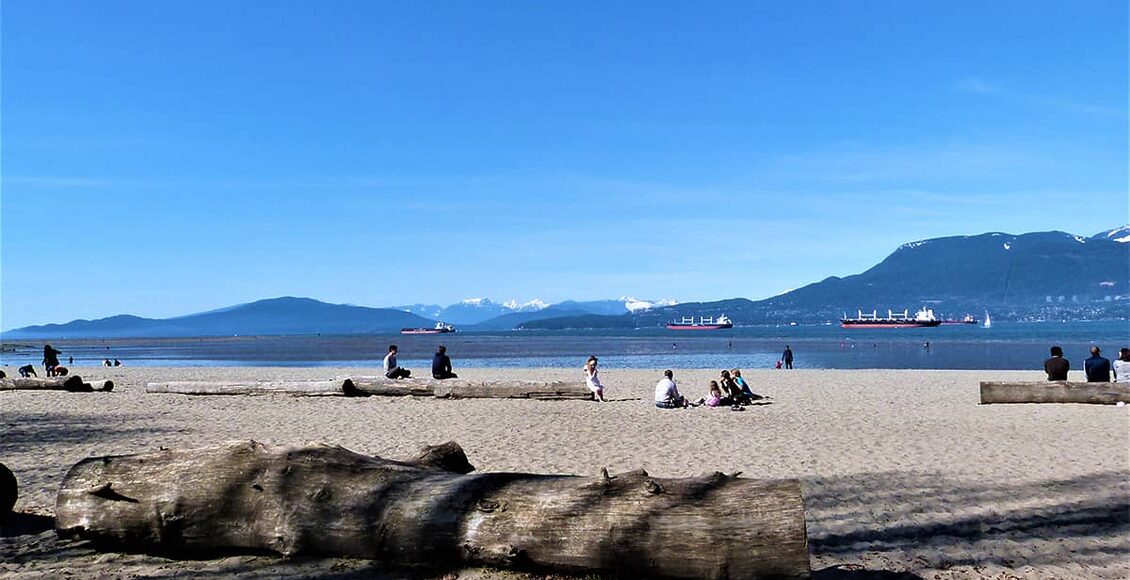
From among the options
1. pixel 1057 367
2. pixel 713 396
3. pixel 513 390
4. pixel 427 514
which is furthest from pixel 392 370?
pixel 427 514

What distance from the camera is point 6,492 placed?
6828 millimetres

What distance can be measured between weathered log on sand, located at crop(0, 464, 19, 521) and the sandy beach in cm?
19

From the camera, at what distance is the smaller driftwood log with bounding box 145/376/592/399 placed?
19.5 meters

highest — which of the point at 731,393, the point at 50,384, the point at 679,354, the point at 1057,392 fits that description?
the point at 50,384

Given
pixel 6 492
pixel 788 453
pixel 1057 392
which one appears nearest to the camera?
pixel 6 492

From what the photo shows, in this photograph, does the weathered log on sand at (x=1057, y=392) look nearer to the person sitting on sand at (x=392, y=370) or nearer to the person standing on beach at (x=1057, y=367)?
the person standing on beach at (x=1057, y=367)

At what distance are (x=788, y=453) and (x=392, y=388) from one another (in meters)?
12.0

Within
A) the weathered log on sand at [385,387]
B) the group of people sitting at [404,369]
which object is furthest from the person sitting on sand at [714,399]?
the group of people sitting at [404,369]

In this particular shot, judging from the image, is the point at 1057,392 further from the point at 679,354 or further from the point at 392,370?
the point at 679,354

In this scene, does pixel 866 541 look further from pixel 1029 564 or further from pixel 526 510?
pixel 526 510

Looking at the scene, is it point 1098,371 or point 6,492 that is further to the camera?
point 1098,371

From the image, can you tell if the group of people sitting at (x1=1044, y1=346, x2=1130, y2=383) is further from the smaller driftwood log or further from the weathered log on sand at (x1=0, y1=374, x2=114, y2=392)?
the weathered log on sand at (x1=0, y1=374, x2=114, y2=392)

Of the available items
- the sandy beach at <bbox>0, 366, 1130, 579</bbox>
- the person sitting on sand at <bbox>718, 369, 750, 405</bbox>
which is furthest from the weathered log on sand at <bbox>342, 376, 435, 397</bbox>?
the person sitting on sand at <bbox>718, 369, 750, 405</bbox>

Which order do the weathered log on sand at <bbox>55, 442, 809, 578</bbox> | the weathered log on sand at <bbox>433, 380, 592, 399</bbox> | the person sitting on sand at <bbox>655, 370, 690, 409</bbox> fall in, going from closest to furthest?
the weathered log on sand at <bbox>55, 442, 809, 578</bbox> → the person sitting on sand at <bbox>655, 370, 690, 409</bbox> → the weathered log on sand at <bbox>433, 380, 592, 399</bbox>
